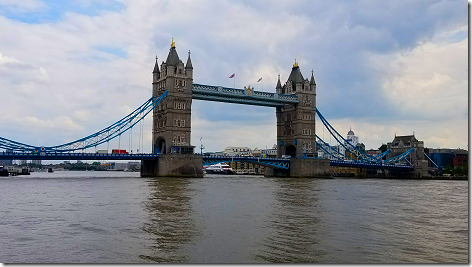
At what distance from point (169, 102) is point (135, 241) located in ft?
199

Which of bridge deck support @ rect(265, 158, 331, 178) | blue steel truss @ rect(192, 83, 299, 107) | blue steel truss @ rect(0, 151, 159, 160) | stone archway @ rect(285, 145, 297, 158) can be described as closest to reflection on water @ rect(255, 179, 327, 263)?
blue steel truss @ rect(0, 151, 159, 160)

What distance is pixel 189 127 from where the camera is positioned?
78125 millimetres

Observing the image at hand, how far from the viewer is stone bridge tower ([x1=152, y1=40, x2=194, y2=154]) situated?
76.1 meters

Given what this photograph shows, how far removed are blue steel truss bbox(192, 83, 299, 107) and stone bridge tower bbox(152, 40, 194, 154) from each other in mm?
2416

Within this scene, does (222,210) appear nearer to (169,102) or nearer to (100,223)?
(100,223)

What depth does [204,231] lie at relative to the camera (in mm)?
18969

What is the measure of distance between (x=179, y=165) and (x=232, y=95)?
644 inches

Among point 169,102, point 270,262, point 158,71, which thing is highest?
point 158,71

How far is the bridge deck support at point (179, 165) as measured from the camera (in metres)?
72.4

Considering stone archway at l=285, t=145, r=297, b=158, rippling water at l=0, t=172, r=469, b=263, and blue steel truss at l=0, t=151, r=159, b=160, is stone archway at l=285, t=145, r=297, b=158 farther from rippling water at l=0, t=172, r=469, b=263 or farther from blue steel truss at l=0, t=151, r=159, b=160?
rippling water at l=0, t=172, r=469, b=263

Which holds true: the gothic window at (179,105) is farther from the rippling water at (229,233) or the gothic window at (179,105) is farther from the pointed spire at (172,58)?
the rippling water at (229,233)

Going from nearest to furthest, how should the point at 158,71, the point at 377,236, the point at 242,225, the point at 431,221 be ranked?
the point at 377,236 < the point at 242,225 < the point at 431,221 < the point at 158,71

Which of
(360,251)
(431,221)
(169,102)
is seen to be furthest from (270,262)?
(169,102)

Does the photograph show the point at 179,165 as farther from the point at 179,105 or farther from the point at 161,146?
the point at 179,105
